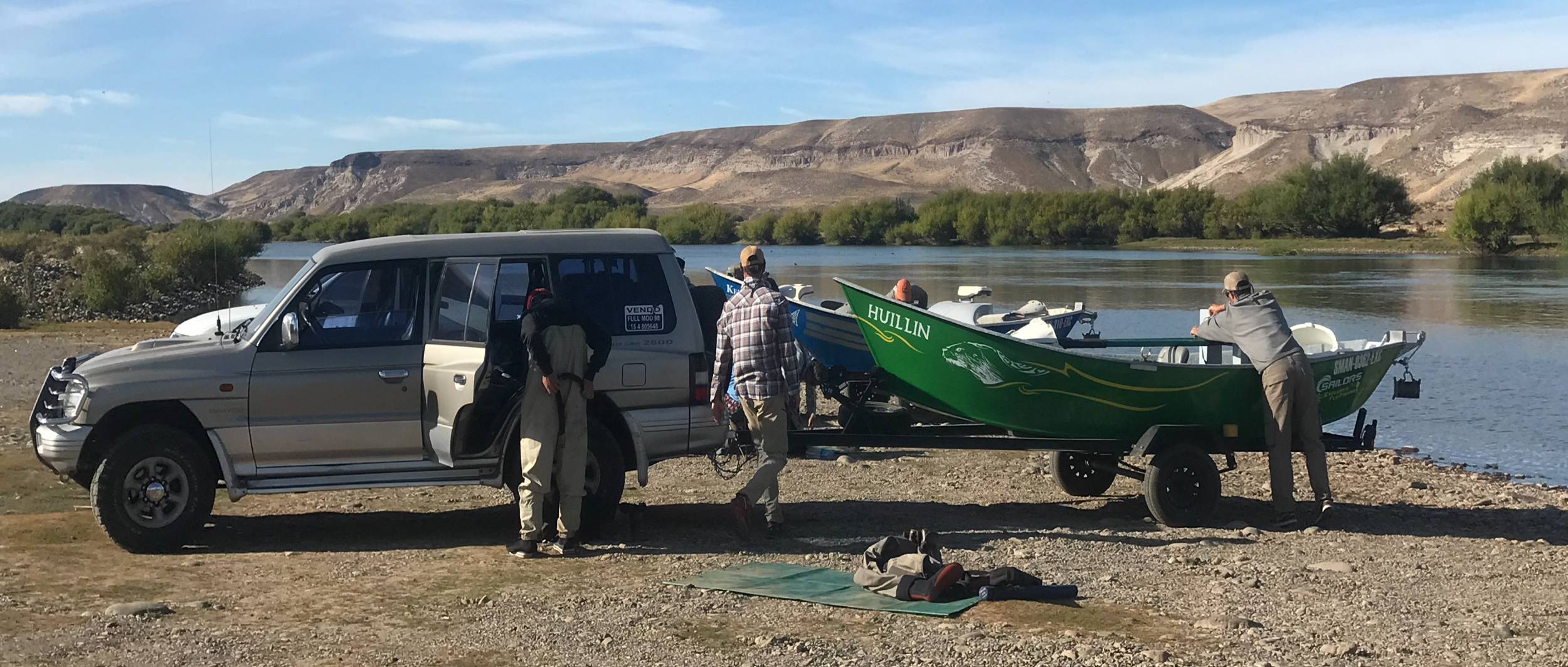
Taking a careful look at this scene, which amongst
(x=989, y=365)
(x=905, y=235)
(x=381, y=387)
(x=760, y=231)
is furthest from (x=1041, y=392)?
(x=760, y=231)

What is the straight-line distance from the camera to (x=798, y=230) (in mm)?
139750

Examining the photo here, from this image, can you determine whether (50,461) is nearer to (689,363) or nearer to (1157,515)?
(689,363)

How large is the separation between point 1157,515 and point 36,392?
1483 cm

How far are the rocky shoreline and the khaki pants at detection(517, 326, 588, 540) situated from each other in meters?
27.7

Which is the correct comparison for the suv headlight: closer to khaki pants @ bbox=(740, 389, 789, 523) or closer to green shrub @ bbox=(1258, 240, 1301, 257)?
khaki pants @ bbox=(740, 389, 789, 523)

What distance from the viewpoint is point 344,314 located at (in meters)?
9.30

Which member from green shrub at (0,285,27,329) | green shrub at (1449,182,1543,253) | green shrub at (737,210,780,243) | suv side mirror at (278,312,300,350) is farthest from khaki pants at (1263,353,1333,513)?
green shrub at (737,210,780,243)

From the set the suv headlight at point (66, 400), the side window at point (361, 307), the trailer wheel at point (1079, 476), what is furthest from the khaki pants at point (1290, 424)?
the suv headlight at point (66, 400)

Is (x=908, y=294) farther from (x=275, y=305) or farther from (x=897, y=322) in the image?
(x=275, y=305)

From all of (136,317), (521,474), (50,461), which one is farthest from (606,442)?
(136,317)

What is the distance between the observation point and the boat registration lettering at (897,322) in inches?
428

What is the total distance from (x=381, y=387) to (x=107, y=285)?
1361 inches

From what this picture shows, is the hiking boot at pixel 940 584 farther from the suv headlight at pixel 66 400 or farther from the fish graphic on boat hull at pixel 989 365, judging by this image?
the suv headlight at pixel 66 400

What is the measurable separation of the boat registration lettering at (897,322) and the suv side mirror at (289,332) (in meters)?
4.28
